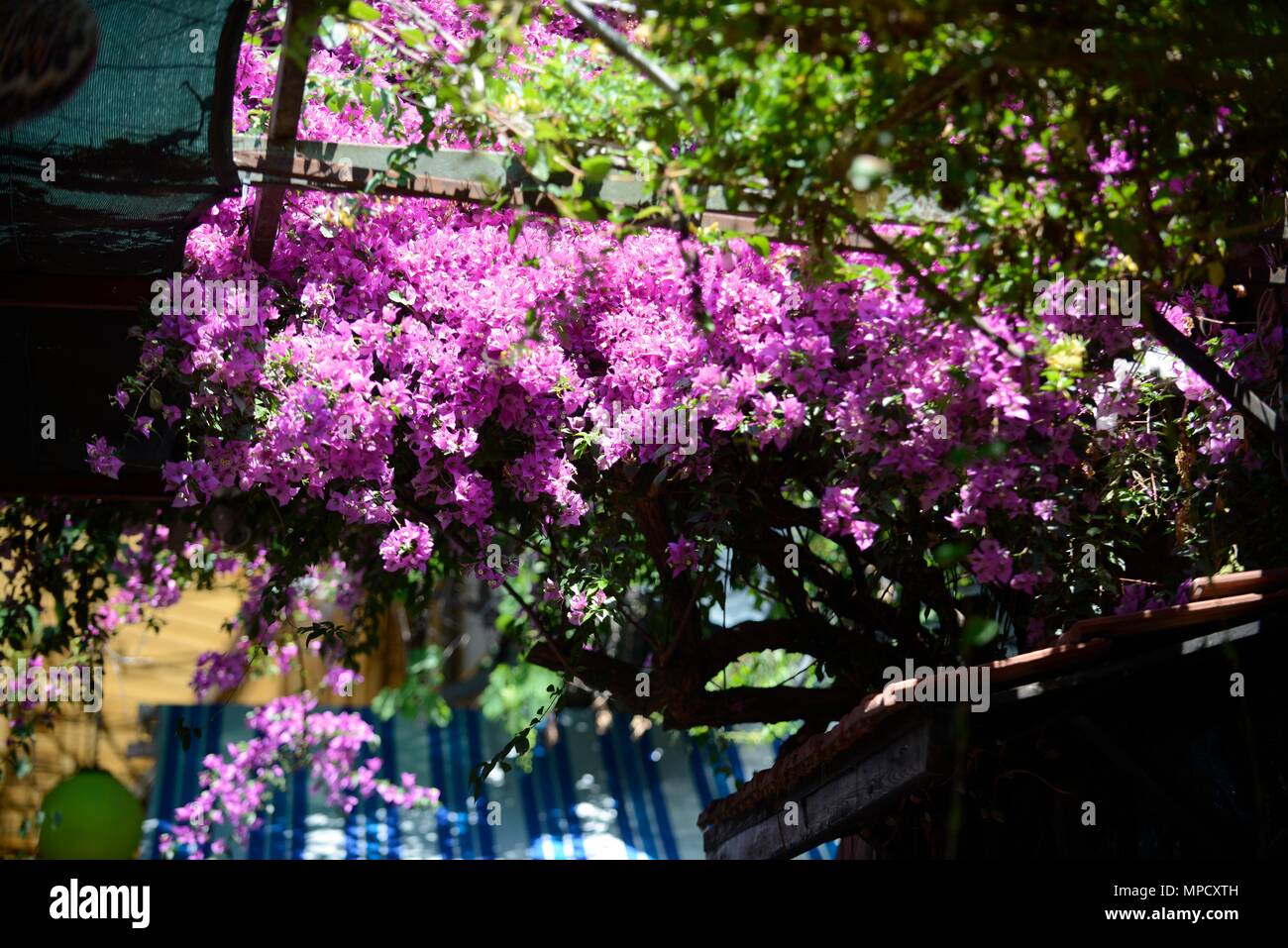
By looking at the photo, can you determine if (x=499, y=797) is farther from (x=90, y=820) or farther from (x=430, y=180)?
(x=430, y=180)

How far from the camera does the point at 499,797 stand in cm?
981

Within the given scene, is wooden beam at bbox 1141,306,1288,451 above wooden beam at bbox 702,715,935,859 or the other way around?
above

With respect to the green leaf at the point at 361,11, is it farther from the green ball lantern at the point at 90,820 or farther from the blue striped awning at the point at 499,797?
the green ball lantern at the point at 90,820

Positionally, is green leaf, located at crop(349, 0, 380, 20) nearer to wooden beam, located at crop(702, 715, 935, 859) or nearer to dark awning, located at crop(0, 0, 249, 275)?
dark awning, located at crop(0, 0, 249, 275)

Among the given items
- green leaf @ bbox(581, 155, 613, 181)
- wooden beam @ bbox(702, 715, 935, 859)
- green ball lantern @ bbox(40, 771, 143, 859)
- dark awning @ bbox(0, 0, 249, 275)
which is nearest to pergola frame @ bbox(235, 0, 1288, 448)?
dark awning @ bbox(0, 0, 249, 275)

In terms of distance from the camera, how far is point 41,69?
8.45 ft

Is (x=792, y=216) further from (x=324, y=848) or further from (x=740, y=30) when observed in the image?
(x=324, y=848)

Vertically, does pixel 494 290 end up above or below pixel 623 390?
above

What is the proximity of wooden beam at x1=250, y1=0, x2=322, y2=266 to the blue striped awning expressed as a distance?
5.27 m

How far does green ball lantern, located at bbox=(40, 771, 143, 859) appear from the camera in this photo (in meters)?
8.19

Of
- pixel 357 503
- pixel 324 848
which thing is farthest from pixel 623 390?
pixel 324 848

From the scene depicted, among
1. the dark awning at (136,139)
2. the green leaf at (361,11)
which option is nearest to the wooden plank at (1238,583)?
the green leaf at (361,11)

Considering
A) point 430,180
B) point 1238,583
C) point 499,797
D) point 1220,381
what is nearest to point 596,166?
point 430,180
